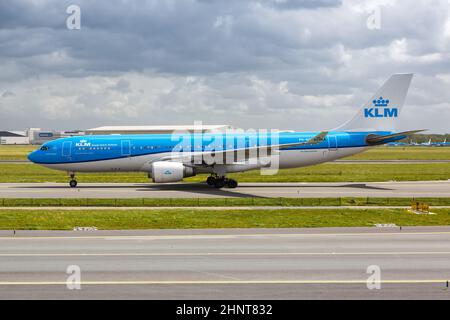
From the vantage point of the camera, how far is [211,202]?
3478cm

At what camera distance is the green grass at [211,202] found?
33.8 m

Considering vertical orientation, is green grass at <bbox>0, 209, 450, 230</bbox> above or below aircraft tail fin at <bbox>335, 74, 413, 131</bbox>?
below

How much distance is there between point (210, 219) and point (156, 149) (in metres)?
18.5

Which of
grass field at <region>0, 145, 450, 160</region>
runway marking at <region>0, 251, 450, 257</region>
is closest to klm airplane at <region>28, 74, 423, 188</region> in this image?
runway marking at <region>0, 251, 450, 257</region>

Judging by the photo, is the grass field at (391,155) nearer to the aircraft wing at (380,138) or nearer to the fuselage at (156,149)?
the aircraft wing at (380,138)

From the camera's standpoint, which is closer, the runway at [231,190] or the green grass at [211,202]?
the green grass at [211,202]

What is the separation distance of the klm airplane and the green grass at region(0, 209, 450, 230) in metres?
12.4

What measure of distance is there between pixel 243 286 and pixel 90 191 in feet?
97.2

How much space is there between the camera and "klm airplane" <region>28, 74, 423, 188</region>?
4322 centimetres

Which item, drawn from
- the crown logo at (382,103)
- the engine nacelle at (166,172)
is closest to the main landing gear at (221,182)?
the engine nacelle at (166,172)

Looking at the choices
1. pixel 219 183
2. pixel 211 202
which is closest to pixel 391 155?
pixel 219 183

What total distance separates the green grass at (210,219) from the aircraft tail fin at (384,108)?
17295mm

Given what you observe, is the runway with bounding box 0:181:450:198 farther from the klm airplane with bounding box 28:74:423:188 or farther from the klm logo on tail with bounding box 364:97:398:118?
the klm logo on tail with bounding box 364:97:398:118

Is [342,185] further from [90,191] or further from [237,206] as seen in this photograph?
[90,191]
